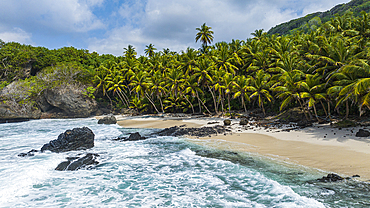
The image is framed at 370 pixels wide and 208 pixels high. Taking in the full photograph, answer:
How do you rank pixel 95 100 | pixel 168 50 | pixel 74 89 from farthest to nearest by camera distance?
1. pixel 168 50
2. pixel 95 100
3. pixel 74 89

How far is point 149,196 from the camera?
6.61m

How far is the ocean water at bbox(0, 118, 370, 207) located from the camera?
6098 mm

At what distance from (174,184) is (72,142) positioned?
31.6ft

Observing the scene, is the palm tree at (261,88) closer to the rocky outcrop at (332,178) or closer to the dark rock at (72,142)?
the rocky outcrop at (332,178)

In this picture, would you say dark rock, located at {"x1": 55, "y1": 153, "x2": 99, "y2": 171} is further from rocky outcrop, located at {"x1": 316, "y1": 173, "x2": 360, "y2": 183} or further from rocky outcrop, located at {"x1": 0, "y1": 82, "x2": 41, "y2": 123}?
rocky outcrop, located at {"x1": 0, "y1": 82, "x2": 41, "y2": 123}

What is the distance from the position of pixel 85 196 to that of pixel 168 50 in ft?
183

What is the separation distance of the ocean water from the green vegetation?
1000 centimetres

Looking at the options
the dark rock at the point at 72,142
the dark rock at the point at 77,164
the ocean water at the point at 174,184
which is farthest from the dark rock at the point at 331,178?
the dark rock at the point at 72,142

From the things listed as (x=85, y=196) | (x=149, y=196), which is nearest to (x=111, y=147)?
(x=85, y=196)

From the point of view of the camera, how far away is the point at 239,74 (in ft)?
114

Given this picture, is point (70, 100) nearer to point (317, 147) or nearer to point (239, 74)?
point (239, 74)

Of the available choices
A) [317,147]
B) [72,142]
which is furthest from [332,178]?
[72,142]

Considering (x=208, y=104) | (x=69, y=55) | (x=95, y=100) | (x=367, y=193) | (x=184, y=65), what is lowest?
(x=367, y=193)

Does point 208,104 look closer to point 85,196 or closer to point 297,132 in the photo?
point 297,132
